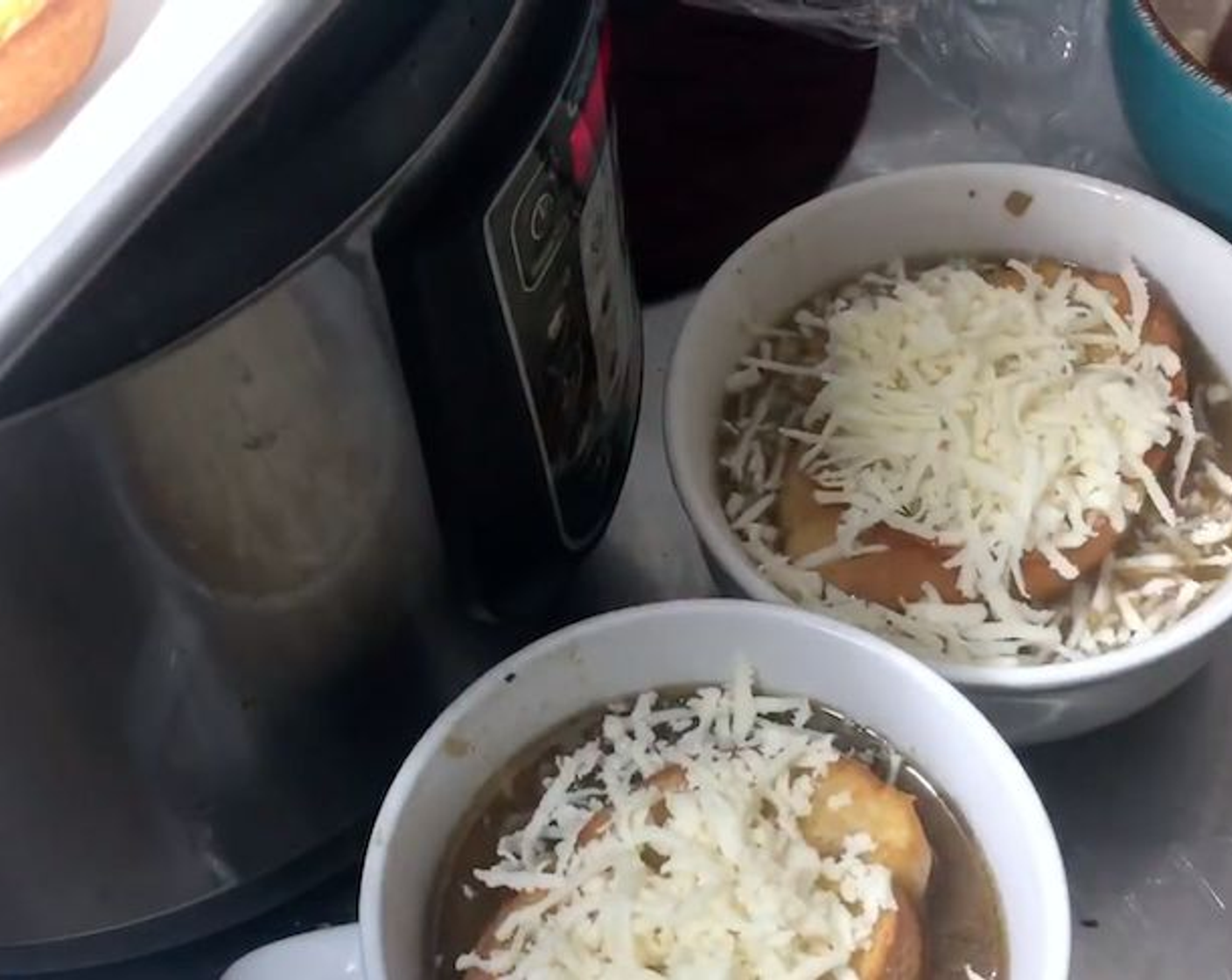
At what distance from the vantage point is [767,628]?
17.1 inches

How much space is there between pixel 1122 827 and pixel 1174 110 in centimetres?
21

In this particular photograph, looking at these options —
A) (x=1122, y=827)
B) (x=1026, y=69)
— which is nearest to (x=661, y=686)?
(x=1122, y=827)

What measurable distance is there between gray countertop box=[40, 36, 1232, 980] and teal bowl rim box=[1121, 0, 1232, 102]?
169 millimetres

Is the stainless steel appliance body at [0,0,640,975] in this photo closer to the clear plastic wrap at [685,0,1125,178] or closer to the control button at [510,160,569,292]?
the control button at [510,160,569,292]

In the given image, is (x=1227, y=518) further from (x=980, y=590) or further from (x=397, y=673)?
(x=397, y=673)

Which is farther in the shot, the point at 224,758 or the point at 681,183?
the point at 681,183

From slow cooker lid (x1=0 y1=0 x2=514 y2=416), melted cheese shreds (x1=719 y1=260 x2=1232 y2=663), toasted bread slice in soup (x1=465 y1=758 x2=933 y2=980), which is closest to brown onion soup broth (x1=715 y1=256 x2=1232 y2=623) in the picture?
melted cheese shreds (x1=719 y1=260 x2=1232 y2=663)

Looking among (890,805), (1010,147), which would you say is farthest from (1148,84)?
(890,805)

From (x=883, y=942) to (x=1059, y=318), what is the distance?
0.67ft

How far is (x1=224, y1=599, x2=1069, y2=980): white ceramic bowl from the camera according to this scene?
0.41 metres

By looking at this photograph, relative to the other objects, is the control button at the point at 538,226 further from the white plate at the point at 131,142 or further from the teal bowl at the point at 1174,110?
the teal bowl at the point at 1174,110

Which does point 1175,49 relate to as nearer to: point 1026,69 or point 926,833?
point 1026,69

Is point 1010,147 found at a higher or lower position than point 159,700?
lower

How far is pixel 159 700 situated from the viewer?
0.39 meters
